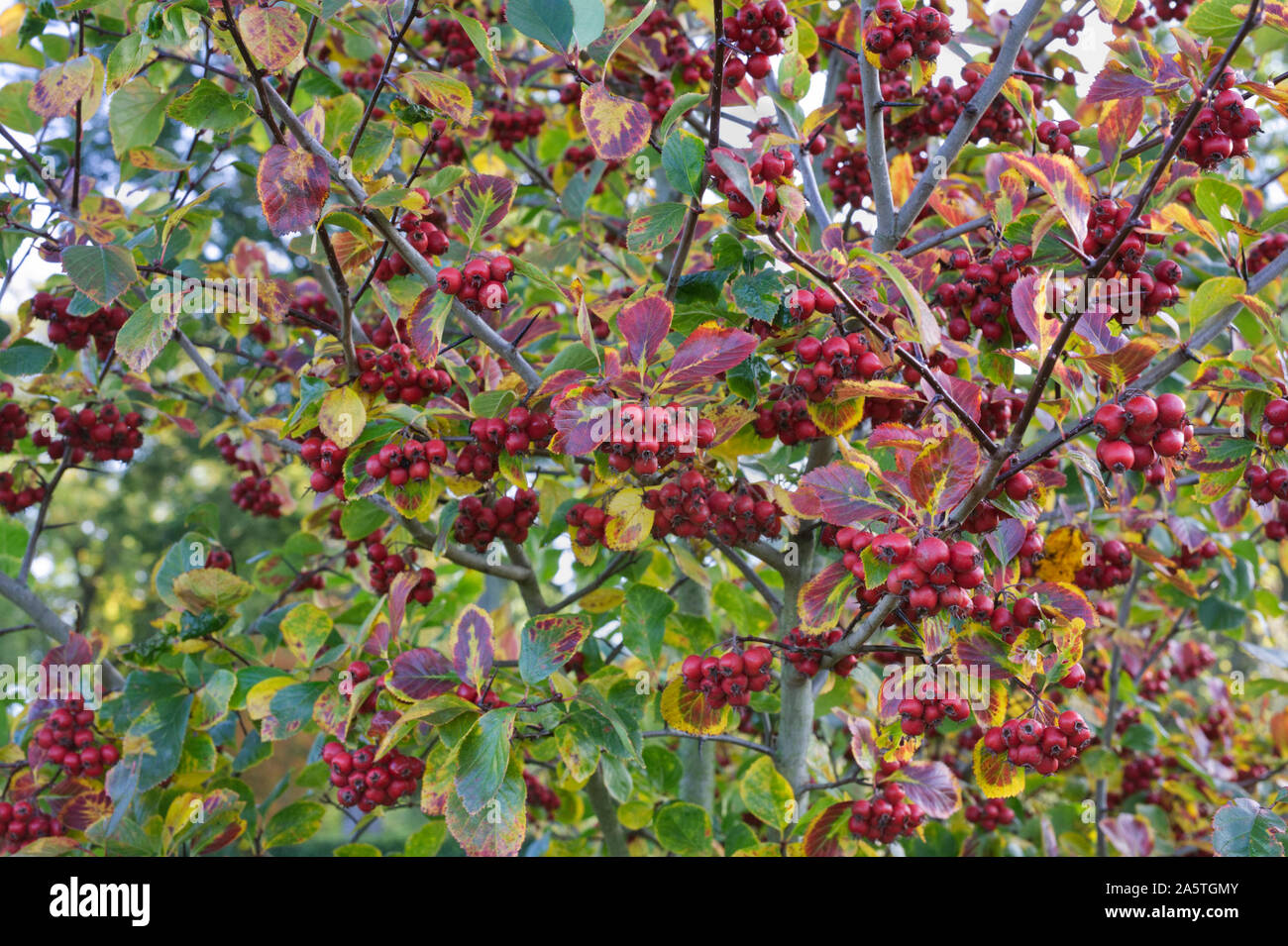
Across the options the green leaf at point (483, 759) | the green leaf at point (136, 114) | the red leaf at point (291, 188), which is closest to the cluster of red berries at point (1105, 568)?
the green leaf at point (483, 759)

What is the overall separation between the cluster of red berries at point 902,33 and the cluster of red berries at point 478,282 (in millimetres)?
939

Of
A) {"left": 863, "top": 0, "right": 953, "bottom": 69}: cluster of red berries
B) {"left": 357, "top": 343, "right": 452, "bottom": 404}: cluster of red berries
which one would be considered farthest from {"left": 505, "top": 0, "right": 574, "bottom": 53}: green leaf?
{"left": 357, "top": 343, "right": 452, "bottom": 404}: cluster of red berries

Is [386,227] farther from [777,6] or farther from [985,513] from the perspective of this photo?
[985,513]

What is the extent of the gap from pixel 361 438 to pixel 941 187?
1.78 meters

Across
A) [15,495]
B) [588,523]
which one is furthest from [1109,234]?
[15,495]

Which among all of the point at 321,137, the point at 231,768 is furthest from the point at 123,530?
the point at 321,137

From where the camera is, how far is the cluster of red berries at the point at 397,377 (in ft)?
6.88

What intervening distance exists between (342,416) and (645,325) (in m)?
0.71

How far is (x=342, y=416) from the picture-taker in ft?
6.30

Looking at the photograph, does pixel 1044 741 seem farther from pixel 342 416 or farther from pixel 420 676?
pixel 342 416

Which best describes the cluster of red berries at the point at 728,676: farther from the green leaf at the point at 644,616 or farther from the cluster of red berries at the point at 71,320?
the cluster of red berries at the point at 71,320

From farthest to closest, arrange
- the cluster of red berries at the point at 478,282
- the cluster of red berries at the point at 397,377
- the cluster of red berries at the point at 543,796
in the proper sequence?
the cluster of red berries at the point at 543,796 < the cluster of red berries at the point at 397,377 < the cluster of red berries at the point at 478,282

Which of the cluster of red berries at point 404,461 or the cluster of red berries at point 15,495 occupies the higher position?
the cluster of red berries at point 15,495

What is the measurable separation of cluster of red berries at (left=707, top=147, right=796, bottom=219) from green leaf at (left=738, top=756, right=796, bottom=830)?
140cm
